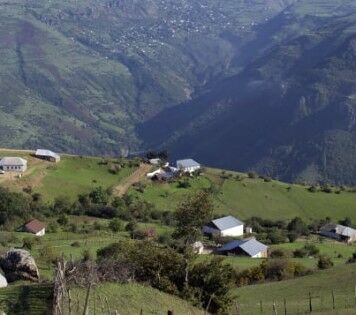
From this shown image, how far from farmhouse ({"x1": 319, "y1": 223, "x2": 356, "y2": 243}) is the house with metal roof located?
2504 cm

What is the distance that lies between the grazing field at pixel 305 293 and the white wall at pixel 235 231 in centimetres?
4357

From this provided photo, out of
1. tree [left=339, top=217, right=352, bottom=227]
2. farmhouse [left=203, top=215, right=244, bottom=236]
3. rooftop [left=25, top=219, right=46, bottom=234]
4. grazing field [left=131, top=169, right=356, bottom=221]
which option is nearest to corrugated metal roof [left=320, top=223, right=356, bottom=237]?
tree [left=339, top=217, right=352, bottom=227]

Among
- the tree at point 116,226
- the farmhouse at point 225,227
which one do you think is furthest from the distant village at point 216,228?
the tree at point 116,226

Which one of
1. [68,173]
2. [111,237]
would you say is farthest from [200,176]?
[111,237]

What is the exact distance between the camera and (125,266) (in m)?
33.2

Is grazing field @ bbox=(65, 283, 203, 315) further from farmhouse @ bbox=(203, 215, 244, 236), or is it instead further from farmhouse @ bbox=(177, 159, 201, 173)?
farmhouse @ bbox=(177, 159, 201, 173)

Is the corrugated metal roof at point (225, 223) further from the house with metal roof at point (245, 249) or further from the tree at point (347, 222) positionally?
the tree at point (347, 222)

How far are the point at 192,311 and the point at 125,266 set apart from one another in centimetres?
382

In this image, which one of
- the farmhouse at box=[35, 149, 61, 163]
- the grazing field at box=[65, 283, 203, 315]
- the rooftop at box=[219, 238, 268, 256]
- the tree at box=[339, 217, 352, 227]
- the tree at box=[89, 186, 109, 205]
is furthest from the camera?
the farmhouse at box=[35, 149, 61, 163]

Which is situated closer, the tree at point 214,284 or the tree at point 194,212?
the tree at point 214,284

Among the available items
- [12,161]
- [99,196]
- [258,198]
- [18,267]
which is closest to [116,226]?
[99,196]

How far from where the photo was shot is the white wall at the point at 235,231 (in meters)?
92.9

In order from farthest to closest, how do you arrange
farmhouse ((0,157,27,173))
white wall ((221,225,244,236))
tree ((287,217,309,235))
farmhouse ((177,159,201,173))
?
farmhouse ((177,159,201,173)) < farmhouse ((0,157,27,173)) < tree ((287,217,309,235)) < white wall ((221,225,244,236))

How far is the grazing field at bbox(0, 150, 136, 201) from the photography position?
100938 mm
